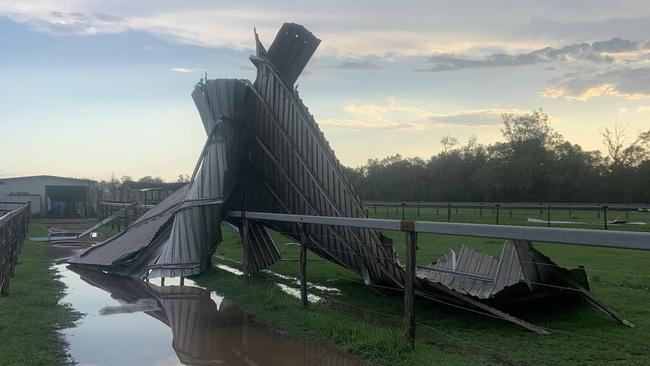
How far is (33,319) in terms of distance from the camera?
25.7 ft

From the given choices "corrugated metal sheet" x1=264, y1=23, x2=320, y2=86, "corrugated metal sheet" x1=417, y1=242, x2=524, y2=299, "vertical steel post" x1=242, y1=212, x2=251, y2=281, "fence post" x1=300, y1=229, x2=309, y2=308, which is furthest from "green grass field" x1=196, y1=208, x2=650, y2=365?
"corrugated metal sheet" x1=264, y1=23, x2=320, y2=86

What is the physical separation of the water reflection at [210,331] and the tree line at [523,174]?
49040 millimetres

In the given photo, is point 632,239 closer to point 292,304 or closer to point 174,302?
point 292,304

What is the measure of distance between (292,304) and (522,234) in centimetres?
424

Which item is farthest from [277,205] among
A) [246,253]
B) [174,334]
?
[174,334]

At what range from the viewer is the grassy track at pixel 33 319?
612 centimetres

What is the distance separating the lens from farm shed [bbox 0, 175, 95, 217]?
40.8 metres

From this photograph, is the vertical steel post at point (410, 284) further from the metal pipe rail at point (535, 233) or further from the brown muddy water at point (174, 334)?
the brown muddy water at point (174, 334)

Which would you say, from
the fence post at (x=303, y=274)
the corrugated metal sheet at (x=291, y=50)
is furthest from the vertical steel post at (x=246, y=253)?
the corrugated metal sheet at (x=291, y=50)

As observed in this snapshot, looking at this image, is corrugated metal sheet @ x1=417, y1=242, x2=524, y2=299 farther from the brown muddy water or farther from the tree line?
the tree line

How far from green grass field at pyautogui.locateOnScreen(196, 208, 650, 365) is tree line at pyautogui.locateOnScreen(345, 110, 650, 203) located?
46.2 meters

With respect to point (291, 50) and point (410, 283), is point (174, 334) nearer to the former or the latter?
point (410, 283)

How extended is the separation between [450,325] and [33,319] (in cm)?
553

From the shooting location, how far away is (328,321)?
7.55m
